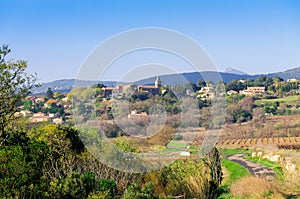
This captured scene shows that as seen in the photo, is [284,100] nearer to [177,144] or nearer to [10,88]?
[177,144]

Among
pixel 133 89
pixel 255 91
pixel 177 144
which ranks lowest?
pixel 177 144

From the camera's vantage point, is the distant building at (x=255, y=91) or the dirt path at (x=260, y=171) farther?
the distant building at (x=255, y=91)

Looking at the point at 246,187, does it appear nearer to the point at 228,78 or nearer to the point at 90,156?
the point at 90,156

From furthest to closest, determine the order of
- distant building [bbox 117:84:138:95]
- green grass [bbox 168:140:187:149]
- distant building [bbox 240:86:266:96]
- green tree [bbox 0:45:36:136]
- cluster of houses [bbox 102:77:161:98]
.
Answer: distant building [bbox 240:86:266:96], distant building [bbox 117:84:138:95], cluster of houses [bbox 102:77:161:98], green grass [bbox 168:140:187:149], green tree [bbox 0:45:36:136]

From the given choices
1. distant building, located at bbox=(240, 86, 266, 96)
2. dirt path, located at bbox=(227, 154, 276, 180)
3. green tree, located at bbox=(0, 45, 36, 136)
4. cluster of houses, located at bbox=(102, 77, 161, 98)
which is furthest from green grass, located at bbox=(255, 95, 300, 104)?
green tree, located at bbox=(0, 45, 36, 136)

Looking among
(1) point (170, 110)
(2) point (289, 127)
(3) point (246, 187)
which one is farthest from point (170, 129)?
(2) point (289, 127)

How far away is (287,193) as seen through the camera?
9594 mm

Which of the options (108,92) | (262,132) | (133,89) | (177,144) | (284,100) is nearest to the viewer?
(177,144)

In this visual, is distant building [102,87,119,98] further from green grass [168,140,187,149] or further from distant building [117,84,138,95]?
green grass [168,140,187,149]

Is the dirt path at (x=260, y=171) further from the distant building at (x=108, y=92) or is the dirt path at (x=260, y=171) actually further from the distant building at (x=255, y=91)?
the distant building at (x=255, y=91)

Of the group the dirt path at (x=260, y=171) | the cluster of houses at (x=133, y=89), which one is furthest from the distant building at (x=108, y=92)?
the dirt path at (x=260, y=171)

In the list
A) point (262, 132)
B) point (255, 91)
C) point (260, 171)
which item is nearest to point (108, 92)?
point (262, 132)

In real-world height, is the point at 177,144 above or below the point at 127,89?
below

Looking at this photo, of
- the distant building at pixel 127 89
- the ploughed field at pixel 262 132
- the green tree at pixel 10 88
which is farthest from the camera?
the ploughed field at pixel 262 132
